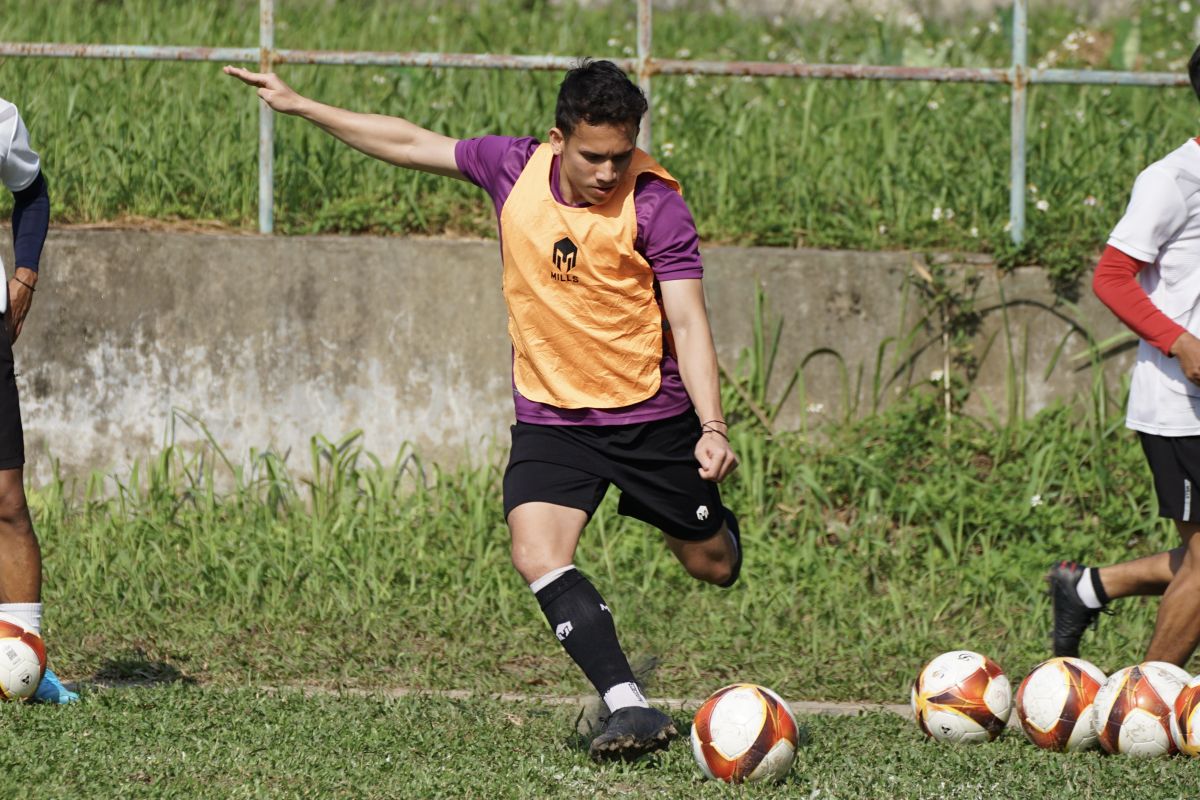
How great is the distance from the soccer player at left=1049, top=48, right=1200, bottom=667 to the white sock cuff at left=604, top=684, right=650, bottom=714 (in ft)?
6.11

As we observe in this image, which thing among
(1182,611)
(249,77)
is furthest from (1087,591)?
(249,77)

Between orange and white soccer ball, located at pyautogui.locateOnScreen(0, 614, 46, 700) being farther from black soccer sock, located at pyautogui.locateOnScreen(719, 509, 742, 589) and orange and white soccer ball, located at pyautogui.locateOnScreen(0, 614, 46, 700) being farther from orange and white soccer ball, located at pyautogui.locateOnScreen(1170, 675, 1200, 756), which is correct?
orange and white soccer ball, located at pyautogui.locateOnScreen(1170, 675, 1200, 756)

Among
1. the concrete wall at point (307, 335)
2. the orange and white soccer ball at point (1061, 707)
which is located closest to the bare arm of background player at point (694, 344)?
the orange and white soccer ball at point (1061, 707)

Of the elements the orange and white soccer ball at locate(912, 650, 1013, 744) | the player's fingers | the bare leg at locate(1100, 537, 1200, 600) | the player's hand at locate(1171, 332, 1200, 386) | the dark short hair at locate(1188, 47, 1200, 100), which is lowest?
the orange and white soccer ball at locate(912, 650, 1013, 744)

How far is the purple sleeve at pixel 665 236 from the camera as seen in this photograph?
462cm

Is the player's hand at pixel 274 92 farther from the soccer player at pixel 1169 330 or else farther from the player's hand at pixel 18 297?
the soccer player at pixel 1169 330

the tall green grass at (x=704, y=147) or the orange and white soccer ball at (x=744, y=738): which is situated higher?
the tall green grass at (x=704, y=147)

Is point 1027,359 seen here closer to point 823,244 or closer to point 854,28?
point 823,244

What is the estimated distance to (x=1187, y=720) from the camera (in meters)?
4.53

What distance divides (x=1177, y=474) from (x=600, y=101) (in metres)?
2.21

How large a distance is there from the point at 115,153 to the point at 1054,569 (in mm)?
4847

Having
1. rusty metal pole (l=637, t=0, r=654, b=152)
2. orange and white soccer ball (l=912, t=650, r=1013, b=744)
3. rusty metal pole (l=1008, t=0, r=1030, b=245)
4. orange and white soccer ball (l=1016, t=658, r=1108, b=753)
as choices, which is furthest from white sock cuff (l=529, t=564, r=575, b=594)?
rusty metal pole (l=1008, t=0, r=1030, b=245)

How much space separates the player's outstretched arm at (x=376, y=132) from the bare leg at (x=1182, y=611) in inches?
105

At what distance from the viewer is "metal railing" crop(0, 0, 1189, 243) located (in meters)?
7.18
